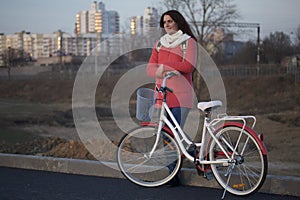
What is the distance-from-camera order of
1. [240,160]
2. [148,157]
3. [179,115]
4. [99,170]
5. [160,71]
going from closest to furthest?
[240,160], [160,71], [179,115], [148,157], [99,170]

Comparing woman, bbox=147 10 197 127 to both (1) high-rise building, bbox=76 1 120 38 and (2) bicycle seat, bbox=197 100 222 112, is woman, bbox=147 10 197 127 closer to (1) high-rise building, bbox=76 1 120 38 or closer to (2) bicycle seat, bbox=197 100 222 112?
(2) bicycle seat, bbox=197 100 222 112

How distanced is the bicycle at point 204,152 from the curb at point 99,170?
0.28 meters

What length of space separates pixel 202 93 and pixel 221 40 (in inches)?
536

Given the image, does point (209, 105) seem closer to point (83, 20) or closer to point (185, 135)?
point (185, 135)

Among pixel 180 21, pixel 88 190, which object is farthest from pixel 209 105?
pixel 88 190

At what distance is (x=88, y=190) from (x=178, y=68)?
1680 mm

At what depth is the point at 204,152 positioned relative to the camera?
16.1ft

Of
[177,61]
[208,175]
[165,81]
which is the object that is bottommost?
[208,175]

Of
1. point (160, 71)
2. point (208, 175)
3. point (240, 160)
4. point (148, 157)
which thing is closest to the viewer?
point (240, 160)

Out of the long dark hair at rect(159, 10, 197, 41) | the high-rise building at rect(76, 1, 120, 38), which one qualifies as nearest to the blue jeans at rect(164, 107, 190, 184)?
the long dark hair at rect(159, 10, 197, 41)

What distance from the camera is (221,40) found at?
1603 inches

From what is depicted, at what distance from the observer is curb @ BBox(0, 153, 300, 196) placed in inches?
195

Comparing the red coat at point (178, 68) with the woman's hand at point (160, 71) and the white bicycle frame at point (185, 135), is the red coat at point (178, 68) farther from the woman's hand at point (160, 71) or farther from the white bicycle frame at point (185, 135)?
the white bicycle frame at point (185, 135)

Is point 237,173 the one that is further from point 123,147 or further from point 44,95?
point 44,95
